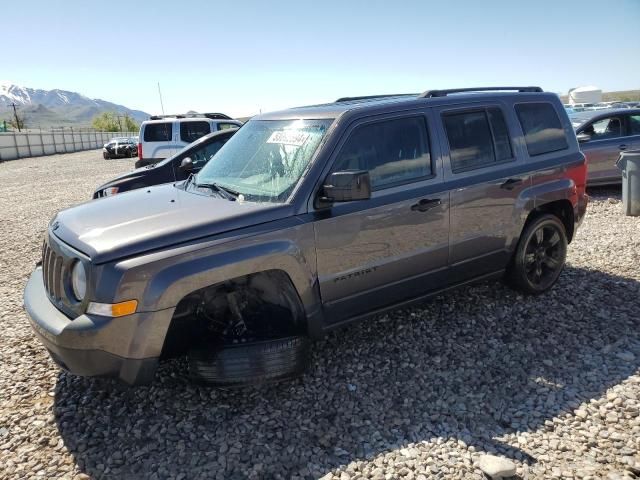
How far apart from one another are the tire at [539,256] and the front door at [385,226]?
1027 mm

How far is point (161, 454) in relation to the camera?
281 cm

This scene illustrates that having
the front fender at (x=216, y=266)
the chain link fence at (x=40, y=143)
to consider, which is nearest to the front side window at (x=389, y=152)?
the front fender at (x=216, y=266)

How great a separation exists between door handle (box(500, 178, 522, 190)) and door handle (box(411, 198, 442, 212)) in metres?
0.79

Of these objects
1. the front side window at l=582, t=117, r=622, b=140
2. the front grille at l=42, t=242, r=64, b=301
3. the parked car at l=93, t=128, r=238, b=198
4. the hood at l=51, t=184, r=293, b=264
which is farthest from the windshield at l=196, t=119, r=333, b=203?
the front side window at l=582, t=117, r=622, b=140

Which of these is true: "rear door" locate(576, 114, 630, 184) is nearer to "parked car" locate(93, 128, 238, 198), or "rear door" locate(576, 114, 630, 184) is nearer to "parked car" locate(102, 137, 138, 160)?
"parked car" locate(93, 128, 238, 198)

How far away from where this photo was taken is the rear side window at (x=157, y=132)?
13.5m

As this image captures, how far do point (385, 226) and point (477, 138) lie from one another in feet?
4.22

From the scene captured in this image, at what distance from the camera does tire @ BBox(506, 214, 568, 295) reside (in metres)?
4.51

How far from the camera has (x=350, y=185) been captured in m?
3.02

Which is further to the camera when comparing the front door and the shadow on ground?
the front door

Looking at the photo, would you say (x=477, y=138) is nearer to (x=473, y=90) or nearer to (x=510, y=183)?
(x=510, y=183)

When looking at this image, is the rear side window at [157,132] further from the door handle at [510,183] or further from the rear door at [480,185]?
the door handle at [510,183]

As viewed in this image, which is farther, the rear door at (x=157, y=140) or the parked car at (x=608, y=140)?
the rear door at (x=157, y=140)

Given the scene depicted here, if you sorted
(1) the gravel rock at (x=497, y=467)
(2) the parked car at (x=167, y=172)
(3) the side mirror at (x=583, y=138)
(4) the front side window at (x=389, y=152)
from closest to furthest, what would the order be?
(1) the gravel rock at (x=497, y=467), (4) the front side window at (x=389, y=152), (2) the parked car at (x=167, y=172), (3) the side mirror at (x=583, y=138)
